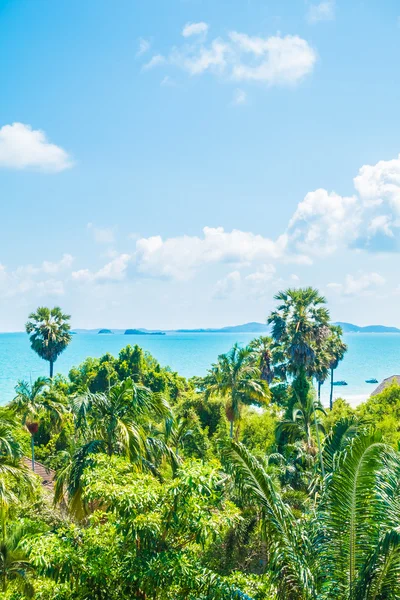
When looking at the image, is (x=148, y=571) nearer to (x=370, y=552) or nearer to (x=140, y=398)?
(x=370, y=552)

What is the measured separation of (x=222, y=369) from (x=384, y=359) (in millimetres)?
176922

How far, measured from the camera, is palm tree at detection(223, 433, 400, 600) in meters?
7.07

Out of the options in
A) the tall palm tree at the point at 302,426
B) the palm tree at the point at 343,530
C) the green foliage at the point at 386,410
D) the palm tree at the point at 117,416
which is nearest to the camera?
the palm tree at the point at 343,530


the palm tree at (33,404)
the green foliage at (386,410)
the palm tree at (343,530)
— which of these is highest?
the palm tree at (343,530)

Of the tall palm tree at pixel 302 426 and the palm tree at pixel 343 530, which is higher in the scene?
the palm tree at pixel 343 530

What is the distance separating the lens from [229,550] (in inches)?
587

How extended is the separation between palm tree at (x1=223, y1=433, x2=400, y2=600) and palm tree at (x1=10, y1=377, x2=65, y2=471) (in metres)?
20.3

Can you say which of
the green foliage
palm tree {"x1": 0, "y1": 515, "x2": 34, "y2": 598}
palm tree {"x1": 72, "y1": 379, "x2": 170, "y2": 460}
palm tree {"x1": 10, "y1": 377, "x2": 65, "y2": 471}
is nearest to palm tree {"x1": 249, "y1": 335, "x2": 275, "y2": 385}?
the green foliage

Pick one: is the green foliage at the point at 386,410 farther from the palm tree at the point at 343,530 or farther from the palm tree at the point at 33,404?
the palm tree at the point at 343,530

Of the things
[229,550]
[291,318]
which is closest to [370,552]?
[229,550]

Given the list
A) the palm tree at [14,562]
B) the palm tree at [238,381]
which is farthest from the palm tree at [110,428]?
the palm tree at [238,381]

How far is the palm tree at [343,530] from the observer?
7066 mm

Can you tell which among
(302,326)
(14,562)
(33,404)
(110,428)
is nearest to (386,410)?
(302,326)

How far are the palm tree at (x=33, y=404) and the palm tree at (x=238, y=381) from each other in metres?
9.19
